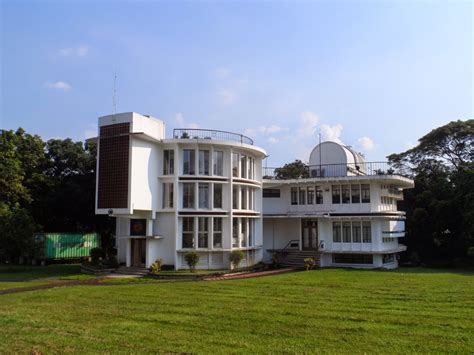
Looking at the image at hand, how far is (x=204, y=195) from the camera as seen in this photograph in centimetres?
2447

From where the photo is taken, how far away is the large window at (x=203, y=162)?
24489mm

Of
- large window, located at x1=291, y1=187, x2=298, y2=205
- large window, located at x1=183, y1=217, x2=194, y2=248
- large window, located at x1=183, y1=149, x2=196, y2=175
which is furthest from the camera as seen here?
large window, located at x1=291, y1=187, x2=298, y2=205

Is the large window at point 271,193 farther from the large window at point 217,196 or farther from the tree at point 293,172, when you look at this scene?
the large window at point 217,196

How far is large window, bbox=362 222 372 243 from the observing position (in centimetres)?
2626

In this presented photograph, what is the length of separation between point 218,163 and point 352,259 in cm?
1102

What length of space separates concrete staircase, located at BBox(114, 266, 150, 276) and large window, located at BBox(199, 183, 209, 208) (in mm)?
4960

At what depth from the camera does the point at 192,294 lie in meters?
15.0

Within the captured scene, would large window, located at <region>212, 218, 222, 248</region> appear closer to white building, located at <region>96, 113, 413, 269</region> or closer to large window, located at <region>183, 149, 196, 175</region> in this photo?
white building, located at <region>96, 113, 413, 269</region>

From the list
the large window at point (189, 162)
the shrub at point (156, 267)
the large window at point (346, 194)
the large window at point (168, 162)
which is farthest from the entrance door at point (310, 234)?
the shrub at point (156, 267)

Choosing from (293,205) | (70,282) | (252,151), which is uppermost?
(252,151)

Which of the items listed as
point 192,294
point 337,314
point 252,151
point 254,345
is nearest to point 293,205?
point 252,151

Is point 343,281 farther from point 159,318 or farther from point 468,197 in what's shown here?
point 468,197

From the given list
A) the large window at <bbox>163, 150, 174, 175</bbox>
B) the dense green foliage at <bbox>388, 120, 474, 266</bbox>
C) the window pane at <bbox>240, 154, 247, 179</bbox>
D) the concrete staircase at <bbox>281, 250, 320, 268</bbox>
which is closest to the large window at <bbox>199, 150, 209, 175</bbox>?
the large window at <bbox>163, 150, 174, 175</bbox>

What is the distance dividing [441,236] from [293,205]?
1218 cm
